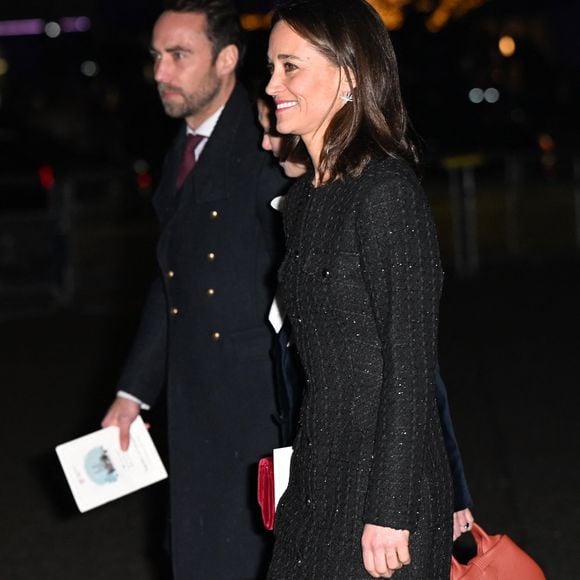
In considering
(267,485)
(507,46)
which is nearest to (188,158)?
(267,485)

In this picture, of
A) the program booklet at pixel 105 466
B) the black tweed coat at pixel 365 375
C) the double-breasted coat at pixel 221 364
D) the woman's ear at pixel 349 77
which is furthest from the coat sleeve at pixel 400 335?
the program booklet at pixel 105 466

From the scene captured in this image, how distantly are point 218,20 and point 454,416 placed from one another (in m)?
4.39

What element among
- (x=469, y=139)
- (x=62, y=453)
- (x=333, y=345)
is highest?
(x=333, y=345)

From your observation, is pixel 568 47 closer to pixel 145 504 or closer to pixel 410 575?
pixel 145 504

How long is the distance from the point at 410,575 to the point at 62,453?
161 cm

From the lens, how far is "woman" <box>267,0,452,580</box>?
2.78 meters

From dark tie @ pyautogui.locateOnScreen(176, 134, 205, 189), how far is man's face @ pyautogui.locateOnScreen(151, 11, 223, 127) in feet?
0.37

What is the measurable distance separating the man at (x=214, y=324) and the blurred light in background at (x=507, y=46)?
1031 inches

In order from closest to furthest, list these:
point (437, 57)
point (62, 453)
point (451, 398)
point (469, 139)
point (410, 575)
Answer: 1. point (410, 575)
2. point (62, 453)
3. point (451, 398)
4. point (469, 139)
5. point (437, 57)

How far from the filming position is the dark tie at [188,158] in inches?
175

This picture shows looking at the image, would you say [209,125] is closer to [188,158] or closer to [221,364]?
[188,158]

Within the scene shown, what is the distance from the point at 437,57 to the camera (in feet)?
98.8

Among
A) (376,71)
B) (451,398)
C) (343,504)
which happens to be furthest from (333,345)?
(451,398)

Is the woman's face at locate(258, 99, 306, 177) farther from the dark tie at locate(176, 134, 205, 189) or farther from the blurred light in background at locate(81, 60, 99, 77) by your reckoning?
the blurred light in background at locate(81, 60, 99, 77)
